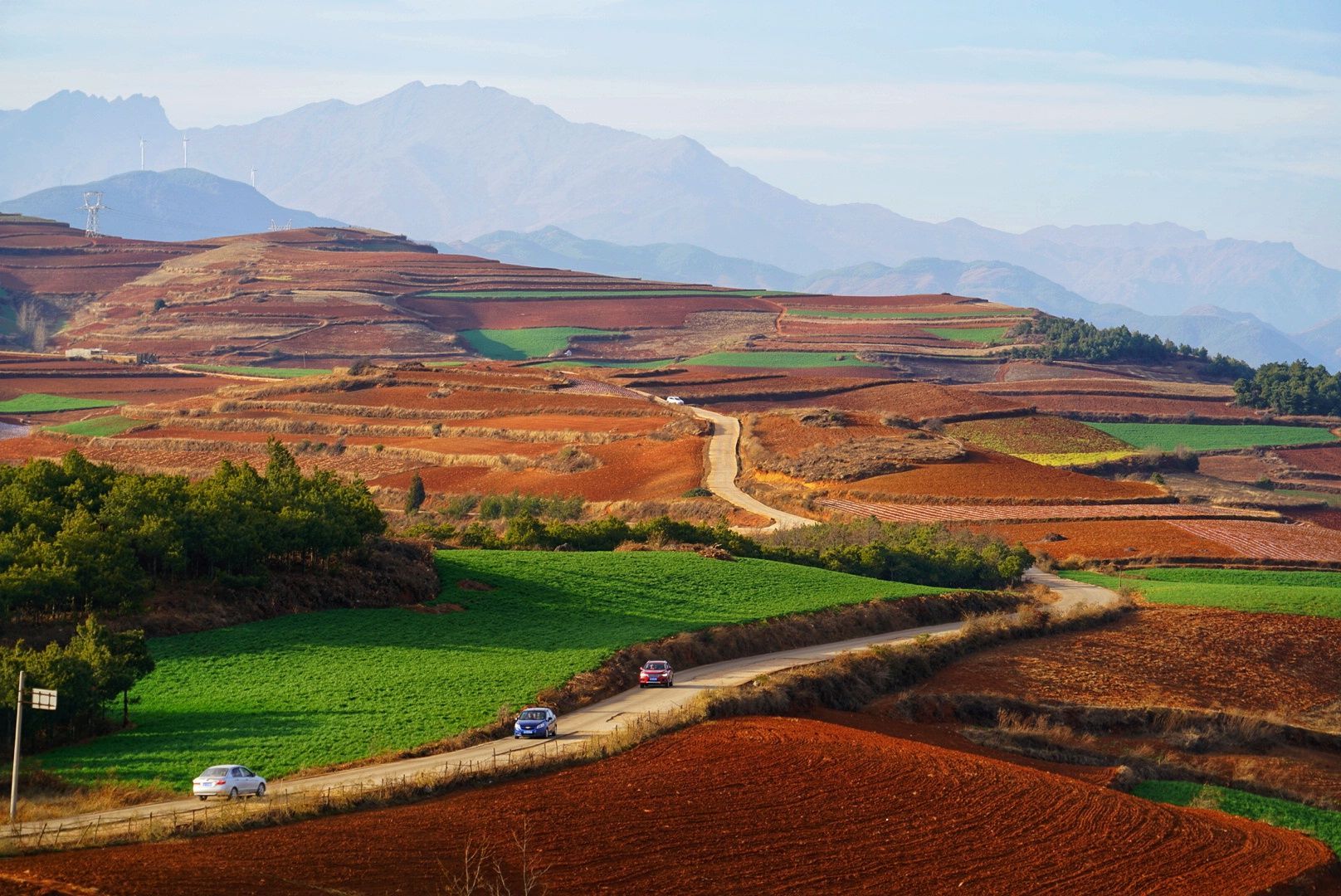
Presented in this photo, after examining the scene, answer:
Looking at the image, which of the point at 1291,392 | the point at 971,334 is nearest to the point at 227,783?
the point at 1291,392

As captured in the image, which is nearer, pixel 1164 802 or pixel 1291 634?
pixel 1164 802

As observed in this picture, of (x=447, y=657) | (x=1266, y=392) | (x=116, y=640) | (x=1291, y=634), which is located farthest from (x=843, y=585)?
(x=1266, y=392)

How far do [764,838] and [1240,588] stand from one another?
40.6m

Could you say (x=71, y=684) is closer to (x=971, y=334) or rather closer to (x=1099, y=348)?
(x=1099, y=348)

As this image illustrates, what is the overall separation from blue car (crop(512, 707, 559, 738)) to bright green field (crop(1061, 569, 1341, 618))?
105ft

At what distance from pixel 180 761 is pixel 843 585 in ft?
101

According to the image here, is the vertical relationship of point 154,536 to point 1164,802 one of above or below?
above

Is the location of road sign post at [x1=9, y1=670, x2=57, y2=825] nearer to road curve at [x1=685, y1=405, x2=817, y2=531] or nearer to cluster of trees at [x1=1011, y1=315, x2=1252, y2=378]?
road curve at [x1=685, y1=405, x2=817, y2=531]

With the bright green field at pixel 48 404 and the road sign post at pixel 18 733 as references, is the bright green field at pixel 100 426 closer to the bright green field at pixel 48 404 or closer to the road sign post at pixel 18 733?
the bright green field at pixel 48 404

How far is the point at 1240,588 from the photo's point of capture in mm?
61844

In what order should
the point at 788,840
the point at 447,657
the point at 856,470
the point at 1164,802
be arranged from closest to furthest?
the point at 788,840 → the point at 1164,802 → the point at 447,657 → the point at 856,470

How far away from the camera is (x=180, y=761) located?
3033 centimetres

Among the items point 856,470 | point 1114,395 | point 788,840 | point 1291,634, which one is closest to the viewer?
point 788,840

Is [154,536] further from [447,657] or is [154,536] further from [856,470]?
[856,470]
